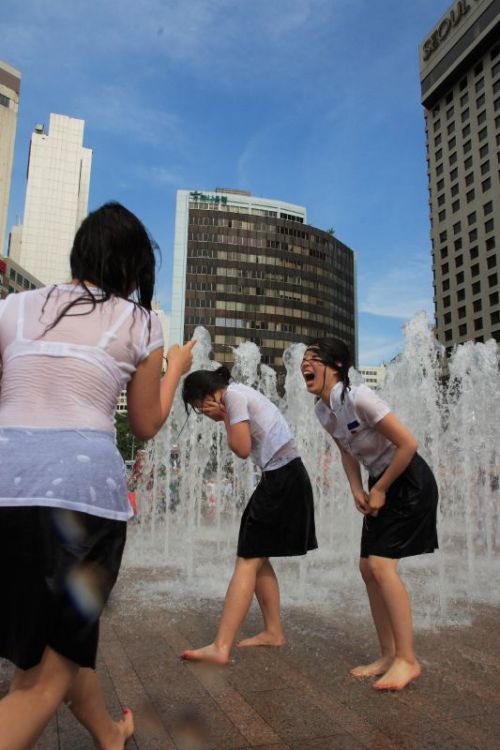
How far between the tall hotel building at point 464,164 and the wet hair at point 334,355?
61.2 m

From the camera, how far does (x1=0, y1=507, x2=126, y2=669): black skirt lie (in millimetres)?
1311

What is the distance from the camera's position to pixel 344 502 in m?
11.8

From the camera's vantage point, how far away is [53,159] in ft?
355

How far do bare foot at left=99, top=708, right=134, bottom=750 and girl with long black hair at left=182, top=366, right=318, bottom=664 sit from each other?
1.03m

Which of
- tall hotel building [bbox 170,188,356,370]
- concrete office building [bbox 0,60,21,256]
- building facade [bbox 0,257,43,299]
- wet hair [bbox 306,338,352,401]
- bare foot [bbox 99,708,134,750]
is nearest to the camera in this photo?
bare foot [bbox 99,708,134,750]

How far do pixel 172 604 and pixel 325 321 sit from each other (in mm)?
81839

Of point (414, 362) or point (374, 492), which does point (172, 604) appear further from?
point (414, 362)

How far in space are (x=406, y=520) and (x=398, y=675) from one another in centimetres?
69

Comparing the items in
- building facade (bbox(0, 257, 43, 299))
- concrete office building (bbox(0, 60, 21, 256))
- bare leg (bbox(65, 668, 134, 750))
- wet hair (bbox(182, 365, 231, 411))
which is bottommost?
bare leg (bbox(65, 668, 134, 750))

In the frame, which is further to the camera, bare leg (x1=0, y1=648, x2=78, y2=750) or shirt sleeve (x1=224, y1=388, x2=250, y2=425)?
shirt sleeve (x1=224, y1=388, x2=250, y2=425)

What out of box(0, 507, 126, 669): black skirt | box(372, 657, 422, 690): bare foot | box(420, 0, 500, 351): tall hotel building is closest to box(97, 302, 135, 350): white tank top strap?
box(0, 507, 126, 669): black skirt

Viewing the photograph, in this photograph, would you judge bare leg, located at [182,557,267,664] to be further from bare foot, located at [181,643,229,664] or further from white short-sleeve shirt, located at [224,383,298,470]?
white short-sleeve shirt, located at [224,383,298,470]

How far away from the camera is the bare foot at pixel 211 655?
2775 mm

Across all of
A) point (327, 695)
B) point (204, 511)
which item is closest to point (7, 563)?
point (327, 695)
